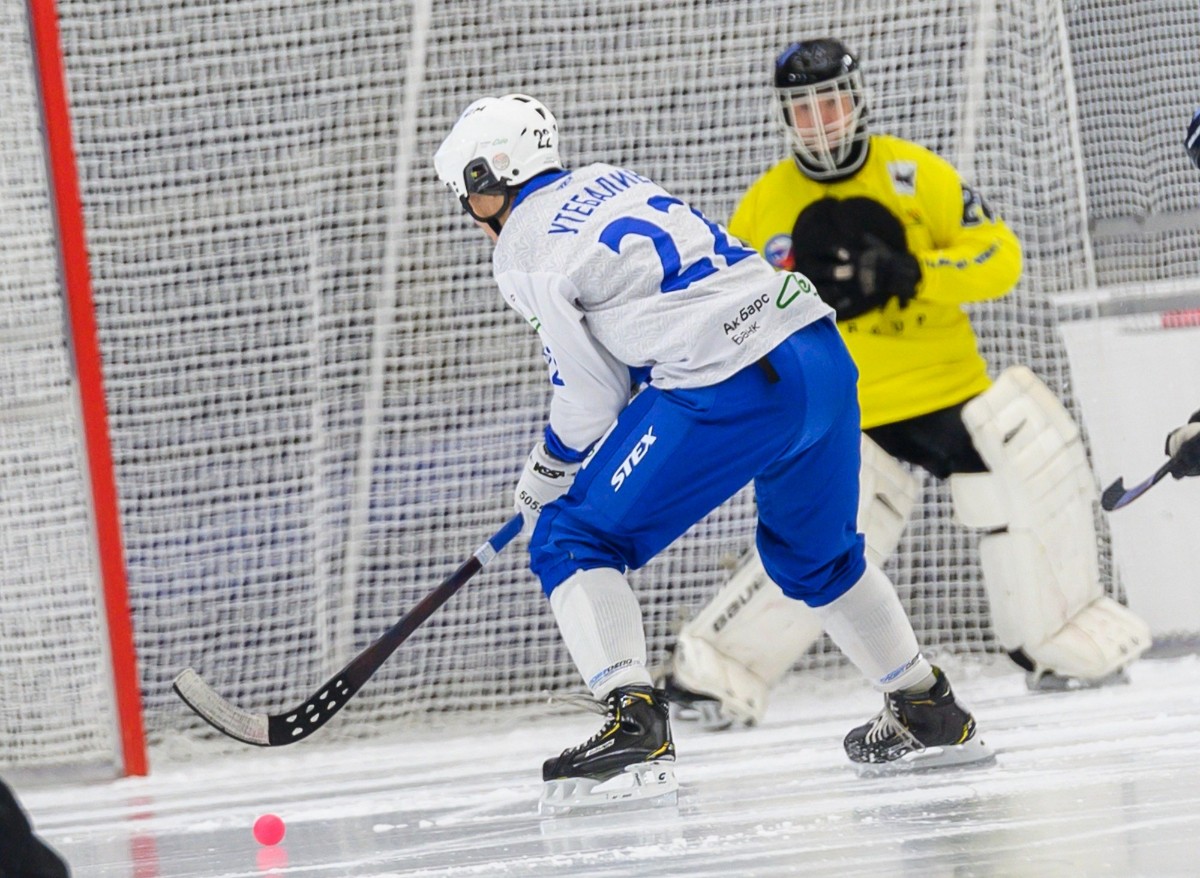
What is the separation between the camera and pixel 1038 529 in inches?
131

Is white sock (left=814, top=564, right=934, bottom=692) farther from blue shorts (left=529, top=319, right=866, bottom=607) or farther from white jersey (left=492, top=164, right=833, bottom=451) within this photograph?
white jersey (left=492, top=164, right=833, bottom=451)

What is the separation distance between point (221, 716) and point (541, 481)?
Answer: 3.11 ft

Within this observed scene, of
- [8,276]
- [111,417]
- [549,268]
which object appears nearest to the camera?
[549,268]

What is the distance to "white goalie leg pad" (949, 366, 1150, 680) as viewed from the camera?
3.28m

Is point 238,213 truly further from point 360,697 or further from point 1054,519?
point 1054,519

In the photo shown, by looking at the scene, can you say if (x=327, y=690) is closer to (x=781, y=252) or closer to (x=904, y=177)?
(x=781, y=252)

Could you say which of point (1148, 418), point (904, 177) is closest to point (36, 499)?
point (904, 177)

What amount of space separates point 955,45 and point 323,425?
1858 mm

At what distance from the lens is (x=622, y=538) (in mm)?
2318

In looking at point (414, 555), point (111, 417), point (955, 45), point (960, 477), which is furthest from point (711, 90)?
point (111, 417)

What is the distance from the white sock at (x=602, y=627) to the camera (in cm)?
231

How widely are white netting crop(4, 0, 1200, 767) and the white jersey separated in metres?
1.35

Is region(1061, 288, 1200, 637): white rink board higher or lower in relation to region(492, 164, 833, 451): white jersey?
lower

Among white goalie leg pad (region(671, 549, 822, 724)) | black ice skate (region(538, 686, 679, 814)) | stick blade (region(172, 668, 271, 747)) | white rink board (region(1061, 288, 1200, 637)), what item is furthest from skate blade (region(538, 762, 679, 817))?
white rink board (region(1061, 288, 1200, 637))
